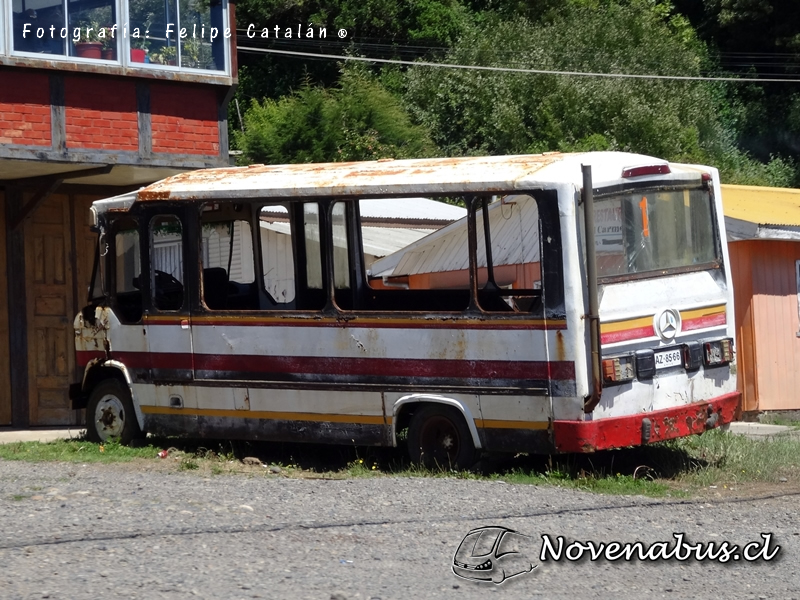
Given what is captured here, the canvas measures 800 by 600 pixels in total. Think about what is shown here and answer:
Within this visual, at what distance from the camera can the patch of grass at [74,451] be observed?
35.5ft

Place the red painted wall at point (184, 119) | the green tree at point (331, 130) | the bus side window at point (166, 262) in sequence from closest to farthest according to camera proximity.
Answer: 1. the bus side window at point (166, 262)
2. the red painted wall at point (184, 119)
3. the green tree at point (331, 130)

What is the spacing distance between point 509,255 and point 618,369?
5.34 ft

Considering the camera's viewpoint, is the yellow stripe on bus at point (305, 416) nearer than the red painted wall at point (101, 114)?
Yes

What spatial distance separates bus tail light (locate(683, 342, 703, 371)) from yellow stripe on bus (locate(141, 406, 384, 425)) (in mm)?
2616

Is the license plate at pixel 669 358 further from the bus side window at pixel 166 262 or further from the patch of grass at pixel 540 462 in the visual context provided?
→ the bus side window at pixel 166 262

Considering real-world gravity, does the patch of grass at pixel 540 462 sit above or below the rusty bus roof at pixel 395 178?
below

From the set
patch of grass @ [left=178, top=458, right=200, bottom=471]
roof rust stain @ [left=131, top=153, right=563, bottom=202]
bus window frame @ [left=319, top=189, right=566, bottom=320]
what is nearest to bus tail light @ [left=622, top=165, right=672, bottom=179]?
roof rust stain @ [left=131, top=153, right=563, bottom=202]

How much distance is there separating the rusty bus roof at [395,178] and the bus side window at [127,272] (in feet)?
Result: 0.80

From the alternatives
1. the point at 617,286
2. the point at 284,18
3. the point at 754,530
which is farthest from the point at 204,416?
the point at 284,18

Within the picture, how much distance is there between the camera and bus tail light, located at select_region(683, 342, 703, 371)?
988 centimetres

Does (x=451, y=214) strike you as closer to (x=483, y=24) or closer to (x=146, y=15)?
(x=146, y=15)

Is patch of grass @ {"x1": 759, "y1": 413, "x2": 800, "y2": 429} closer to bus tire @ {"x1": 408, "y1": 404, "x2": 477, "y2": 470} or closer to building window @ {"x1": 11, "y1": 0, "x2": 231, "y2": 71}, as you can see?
bus tire @ {"x1": 408, "y1": 404, "x2": 477, "y2": 470}

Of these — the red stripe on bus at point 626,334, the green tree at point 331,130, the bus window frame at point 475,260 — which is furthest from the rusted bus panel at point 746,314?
the green tree at point 331,130

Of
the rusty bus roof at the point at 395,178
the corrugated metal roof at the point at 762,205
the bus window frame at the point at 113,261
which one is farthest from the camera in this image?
the corrugated metal roof at the point at 762,205
